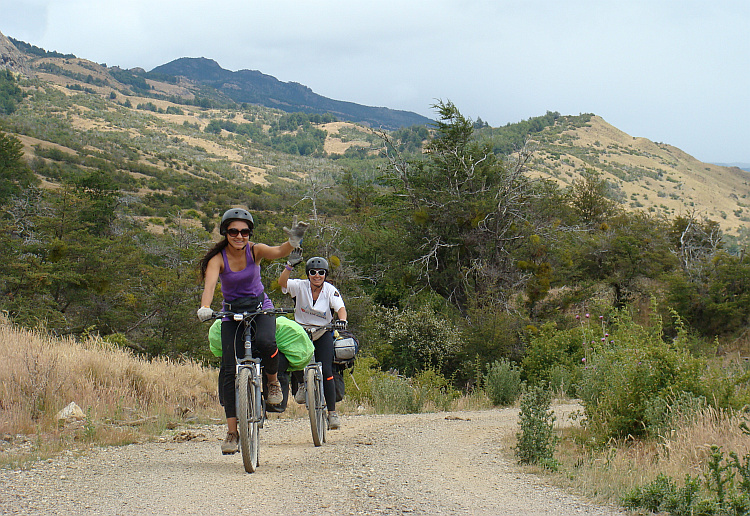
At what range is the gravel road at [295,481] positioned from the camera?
458 centimetres

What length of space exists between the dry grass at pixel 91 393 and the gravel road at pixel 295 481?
641 millimetres

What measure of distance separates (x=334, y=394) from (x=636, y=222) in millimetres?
29236

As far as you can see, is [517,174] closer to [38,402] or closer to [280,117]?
[38,402]

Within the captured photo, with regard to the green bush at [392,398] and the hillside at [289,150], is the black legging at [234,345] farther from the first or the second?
the hillside at [289,150]

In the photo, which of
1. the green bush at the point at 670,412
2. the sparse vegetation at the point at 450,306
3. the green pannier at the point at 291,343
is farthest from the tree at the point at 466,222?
the green pannier at the point at 291,343

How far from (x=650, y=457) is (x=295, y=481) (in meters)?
3.53

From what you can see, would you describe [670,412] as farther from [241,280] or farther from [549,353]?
[549,353]

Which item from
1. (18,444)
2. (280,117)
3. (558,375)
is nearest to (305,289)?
(18,444)

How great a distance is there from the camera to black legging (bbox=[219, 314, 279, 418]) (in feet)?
19.0

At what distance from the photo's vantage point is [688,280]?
26.7 m

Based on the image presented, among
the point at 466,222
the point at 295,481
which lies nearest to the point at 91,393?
the point at 295,481

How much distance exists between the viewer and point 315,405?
680cm

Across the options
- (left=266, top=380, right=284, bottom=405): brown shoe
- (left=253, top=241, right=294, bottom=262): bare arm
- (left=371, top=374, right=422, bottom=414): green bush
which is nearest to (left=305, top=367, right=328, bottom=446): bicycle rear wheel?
(left=266, top=380, right=284, bottom=405): brown shoe

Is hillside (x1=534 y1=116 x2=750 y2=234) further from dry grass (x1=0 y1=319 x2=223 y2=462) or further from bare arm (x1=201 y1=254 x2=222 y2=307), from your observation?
bare arm (x1=201 y1=254 x2=222 y2=307)
